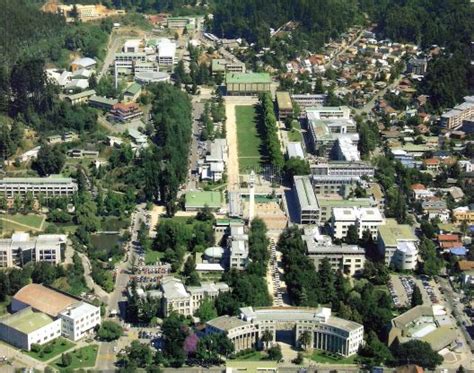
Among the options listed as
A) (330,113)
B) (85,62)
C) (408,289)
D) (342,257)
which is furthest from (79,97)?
(408,289)

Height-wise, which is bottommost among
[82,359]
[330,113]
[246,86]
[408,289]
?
[82,359]

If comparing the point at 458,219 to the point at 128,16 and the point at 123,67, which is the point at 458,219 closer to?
the point at 123,67

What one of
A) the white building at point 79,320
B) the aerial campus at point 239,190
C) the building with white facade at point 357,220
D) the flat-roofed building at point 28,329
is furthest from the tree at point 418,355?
the flat-roofed building at point 28,329

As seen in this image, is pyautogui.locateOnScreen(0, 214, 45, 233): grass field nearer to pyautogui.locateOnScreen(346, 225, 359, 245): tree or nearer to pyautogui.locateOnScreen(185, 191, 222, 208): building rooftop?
pyautogui.locateOnScreen(185, 191, 222, 208): building rooftop

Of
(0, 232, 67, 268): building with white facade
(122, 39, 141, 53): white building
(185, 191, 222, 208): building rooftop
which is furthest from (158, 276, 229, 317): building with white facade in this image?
(122, 39, 141, 53): white building

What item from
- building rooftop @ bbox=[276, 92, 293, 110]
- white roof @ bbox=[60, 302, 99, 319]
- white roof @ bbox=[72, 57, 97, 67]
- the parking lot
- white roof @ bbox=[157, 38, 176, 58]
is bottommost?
the parking lot

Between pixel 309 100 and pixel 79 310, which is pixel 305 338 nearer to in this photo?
pixel 79 310
